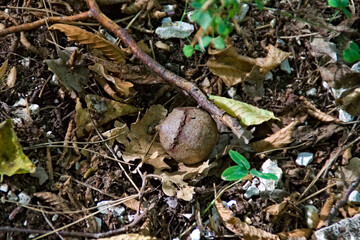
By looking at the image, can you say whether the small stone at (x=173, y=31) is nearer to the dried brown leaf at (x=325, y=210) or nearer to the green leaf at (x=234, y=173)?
the green leaf at (x=234, y=173)

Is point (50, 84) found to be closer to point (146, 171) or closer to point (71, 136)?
point (71, 136)

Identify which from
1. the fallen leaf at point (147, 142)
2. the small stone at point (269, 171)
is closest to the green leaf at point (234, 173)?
the small stone at point (269, 171)

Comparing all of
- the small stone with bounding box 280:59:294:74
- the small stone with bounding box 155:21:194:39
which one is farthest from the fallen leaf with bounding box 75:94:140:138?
the small stone with bounding box 280:59:294:74

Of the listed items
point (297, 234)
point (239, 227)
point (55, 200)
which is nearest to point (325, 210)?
point (297, 234)

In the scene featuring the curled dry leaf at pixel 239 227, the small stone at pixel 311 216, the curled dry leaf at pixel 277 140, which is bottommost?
the small stone at pixel 311 216

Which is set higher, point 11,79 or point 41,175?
point 11,79

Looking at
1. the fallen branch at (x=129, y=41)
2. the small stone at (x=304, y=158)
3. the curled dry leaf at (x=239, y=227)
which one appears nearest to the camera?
the curled dry leaf at (x=239, y=227)

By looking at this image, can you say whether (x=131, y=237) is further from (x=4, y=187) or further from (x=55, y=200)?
(x=4, y=187)
